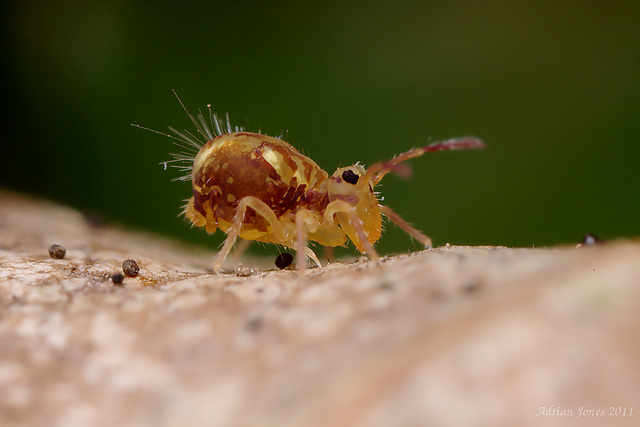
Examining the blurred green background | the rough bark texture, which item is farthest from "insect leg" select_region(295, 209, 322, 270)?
the blurred green background

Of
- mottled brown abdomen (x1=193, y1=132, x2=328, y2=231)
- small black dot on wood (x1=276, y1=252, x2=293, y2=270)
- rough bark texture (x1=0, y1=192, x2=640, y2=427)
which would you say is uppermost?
mottled brown abdomen (x1=193, y1=132, x2=328, y2=231)

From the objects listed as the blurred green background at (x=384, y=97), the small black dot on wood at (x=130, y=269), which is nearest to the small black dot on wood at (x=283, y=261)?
the small black dot on wood at (x=130, y=269)

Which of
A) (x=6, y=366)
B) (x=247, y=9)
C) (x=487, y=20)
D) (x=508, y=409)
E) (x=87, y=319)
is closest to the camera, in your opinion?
(x=508, y=409)

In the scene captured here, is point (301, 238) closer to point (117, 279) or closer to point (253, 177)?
point (253, 177)

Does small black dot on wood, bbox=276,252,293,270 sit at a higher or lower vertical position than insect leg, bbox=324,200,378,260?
lower

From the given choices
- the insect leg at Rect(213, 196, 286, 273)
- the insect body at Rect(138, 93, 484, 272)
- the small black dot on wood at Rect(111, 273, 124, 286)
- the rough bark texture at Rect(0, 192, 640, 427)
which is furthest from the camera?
the insect body at Rect(138, 93, 484, 272)

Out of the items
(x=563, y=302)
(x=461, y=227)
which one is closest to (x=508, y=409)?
(x=563, y=302)

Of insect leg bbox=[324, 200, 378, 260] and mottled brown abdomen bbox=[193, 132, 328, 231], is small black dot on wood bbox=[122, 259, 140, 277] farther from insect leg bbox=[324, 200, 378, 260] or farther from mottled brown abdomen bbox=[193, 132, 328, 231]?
insect leg bbox=[324, 200, 378, 260]

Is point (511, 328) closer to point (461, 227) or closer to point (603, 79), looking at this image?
point (461, 227)
